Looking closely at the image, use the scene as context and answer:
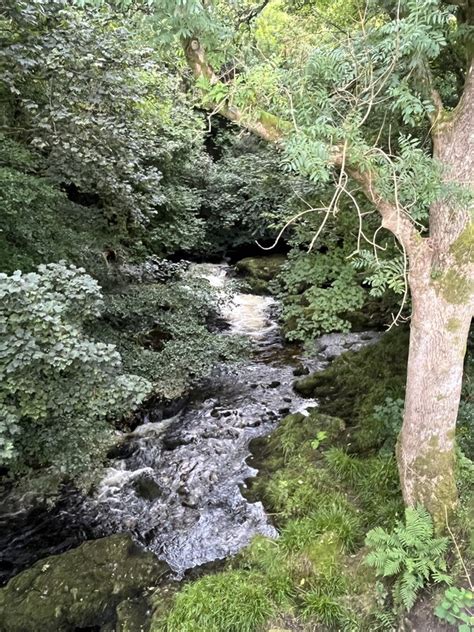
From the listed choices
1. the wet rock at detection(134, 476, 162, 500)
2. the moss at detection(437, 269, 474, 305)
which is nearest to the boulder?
the wet rock at detection(134, 476, 162, 500)

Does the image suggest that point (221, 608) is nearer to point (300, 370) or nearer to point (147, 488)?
point (147, 488)

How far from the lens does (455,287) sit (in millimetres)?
3141

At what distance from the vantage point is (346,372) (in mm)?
7574

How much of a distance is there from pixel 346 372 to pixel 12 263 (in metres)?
5.43

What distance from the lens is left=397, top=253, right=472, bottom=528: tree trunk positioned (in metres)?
3.19

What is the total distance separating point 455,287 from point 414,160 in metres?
0.95

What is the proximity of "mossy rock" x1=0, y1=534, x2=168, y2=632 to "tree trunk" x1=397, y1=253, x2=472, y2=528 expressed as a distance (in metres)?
2.64

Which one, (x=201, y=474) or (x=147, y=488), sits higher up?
(x=201, y=474)

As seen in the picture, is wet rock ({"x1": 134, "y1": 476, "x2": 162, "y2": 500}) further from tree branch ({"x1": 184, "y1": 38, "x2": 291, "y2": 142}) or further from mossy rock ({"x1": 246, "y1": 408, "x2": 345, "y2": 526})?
tree branch ({"x1": 184, "y1": 38, "x2": 291, "y2": 142})

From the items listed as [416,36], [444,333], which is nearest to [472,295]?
[444,333]

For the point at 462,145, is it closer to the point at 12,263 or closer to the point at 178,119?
the point at 12,263

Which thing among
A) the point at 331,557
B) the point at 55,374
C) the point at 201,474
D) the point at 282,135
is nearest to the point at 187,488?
the point at 201,474

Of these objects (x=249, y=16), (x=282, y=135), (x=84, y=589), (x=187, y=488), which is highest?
(x=249, y=16)

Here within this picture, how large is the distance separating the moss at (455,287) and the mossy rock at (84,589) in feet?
12.0
